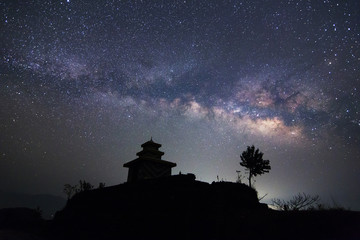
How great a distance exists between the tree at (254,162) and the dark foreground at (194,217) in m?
12.9

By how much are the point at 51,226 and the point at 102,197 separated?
20.7 ft

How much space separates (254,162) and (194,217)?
19011 mm

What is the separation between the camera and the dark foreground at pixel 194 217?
9039 mm

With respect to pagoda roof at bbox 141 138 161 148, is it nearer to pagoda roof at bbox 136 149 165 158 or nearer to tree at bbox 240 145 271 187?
pagoda roof at bbox 136 149 165 158

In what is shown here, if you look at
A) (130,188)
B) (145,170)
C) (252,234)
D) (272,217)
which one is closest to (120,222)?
(130,188)

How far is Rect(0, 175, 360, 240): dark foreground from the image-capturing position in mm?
9039

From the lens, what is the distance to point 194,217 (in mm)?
9852

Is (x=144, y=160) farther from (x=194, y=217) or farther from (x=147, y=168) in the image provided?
(x=194, y=217)

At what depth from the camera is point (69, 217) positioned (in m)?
16.8

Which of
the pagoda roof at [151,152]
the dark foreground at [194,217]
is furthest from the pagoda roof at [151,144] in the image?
the dark foreground at [194,217]

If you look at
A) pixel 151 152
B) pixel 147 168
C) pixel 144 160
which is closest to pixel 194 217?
pixel 147 168

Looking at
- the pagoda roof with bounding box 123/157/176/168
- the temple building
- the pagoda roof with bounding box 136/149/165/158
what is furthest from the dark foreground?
the pagoda roof with bounding box 136/149/165/158

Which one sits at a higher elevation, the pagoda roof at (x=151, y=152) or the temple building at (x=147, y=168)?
the pagoda roof at (x=151, y=152)

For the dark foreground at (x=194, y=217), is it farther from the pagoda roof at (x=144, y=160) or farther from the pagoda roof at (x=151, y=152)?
the pagoda roof at (x=151, y=152)
